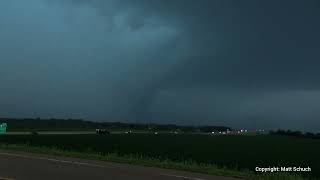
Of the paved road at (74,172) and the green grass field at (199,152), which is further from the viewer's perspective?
the green grass field at (199,152)

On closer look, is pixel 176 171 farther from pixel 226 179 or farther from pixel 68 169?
pixel 68 169

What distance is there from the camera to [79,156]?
3025cm

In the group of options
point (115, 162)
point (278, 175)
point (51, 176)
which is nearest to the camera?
point (51, 176)

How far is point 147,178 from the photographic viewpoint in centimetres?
1984

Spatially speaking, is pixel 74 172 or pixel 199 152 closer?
pixel 74 172

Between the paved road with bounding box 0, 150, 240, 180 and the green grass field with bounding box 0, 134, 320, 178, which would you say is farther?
the green grass field with bounding box 0, 134, 320, 178

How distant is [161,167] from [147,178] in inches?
214

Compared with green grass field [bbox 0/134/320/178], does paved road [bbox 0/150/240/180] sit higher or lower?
lower

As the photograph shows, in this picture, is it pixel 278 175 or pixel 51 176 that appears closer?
pixel 51 176

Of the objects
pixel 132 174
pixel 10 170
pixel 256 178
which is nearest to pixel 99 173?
pixel 132 174

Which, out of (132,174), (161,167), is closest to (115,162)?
(161,167)

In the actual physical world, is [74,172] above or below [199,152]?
below

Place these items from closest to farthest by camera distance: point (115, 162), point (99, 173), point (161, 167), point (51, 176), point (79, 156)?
point (51, 176)
point (99, 173)
point (161, 167)
point (115, 162)
point (79, 156)

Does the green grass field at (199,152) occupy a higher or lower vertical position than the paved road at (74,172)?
higher
